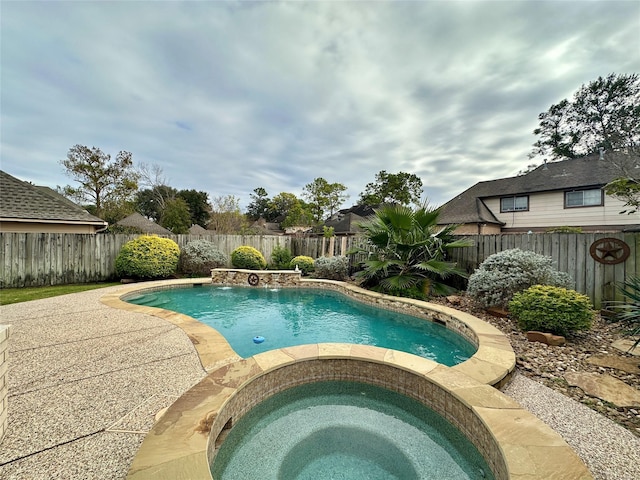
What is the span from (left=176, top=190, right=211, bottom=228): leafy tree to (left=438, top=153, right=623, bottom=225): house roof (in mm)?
29513

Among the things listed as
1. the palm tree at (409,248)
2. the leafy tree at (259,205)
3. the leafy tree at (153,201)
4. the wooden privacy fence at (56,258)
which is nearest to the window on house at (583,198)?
the palm tree at (409,248)

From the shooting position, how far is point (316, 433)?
2365 millimetres

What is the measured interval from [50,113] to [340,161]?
1639 centimetres

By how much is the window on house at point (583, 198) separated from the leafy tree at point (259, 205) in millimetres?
41251

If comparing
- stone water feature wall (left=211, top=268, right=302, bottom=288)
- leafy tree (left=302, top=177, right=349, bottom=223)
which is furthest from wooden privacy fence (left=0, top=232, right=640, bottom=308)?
leafy tree (left=302, top=177, right=349, bottom=223)

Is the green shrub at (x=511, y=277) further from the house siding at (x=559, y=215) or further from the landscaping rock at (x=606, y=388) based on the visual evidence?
the house siding at (x=559, y=215)

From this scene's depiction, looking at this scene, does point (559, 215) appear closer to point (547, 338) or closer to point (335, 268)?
point (335, 268)

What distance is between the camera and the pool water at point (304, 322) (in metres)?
4.60

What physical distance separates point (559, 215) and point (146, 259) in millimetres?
19654

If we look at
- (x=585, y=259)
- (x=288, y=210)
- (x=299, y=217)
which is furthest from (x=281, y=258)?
(x=288, y=210)

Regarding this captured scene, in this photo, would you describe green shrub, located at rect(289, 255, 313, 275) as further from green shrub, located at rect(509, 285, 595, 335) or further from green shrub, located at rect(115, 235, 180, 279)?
green shrub, located at rect(509, 285, 595, 335)

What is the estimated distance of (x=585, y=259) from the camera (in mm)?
5543

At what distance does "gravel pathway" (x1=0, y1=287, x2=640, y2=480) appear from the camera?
1753 millimetres

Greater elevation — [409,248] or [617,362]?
[409,248]
